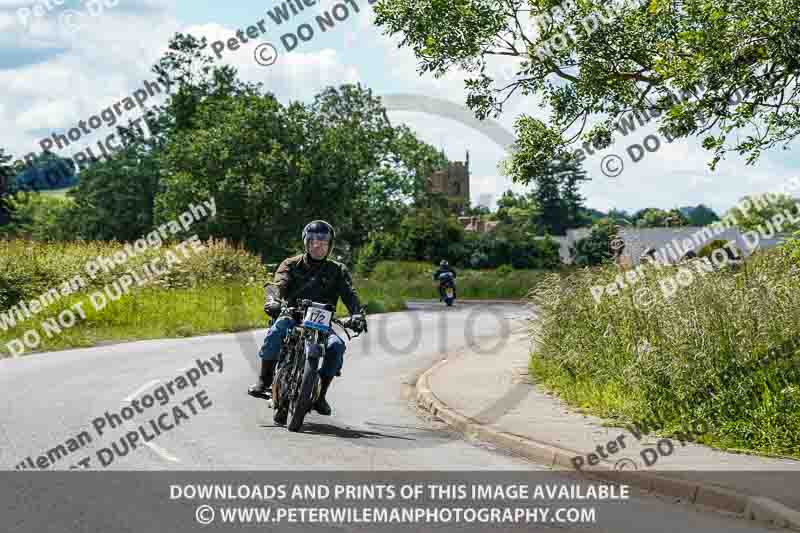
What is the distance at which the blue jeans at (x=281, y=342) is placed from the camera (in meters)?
11.0

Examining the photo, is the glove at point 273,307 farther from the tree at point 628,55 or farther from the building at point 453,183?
the building at point 453,183

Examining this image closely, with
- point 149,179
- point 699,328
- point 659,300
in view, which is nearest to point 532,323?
point 659,300

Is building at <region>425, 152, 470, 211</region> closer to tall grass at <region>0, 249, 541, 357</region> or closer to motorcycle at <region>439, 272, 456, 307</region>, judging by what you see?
motorcycle at <region>439, 272, 456, 307</region>

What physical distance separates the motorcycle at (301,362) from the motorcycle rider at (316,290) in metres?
0.12

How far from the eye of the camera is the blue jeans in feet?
36.1

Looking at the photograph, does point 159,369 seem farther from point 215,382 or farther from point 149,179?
point 149,179

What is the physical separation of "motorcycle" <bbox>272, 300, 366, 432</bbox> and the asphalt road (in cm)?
25

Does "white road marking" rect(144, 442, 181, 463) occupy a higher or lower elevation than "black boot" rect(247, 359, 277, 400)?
lower

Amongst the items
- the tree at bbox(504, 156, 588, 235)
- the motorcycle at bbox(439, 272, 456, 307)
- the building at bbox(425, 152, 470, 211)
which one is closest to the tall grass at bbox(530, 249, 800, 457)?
the motorcycle at bbox(439, 272, 456, 307)

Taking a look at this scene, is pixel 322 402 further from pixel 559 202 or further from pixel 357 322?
pixel 559 202

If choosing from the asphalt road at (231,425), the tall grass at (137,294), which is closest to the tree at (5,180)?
the tall grass at (137,294)

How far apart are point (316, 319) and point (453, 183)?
323ft

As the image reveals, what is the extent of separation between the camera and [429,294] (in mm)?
54812

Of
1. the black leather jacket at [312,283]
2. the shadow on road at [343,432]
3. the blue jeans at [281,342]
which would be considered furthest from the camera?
the black leather jacket at [312,283]
